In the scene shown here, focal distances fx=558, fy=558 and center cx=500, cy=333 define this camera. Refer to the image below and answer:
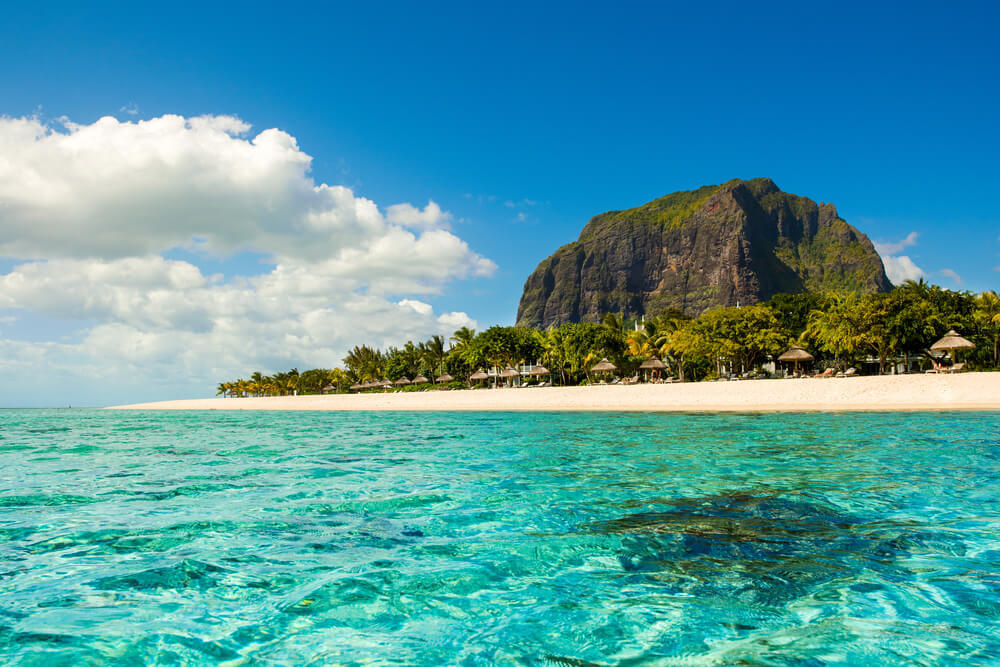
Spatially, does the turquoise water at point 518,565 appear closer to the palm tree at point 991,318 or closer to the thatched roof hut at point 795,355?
the thatched roof hut at point 795,355

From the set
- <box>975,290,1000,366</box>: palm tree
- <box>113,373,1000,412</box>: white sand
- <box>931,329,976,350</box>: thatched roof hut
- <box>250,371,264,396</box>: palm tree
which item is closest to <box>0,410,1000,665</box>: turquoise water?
<box>113,373,1000,412</box>: white sand

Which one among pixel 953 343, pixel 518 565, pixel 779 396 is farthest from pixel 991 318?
pixel 518 565

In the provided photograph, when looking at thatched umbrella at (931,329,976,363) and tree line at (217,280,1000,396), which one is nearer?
thatched umbrella at (931,329,976,363)

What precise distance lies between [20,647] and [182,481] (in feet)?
26.3

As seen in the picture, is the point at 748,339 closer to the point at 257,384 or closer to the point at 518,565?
the point at 518,565

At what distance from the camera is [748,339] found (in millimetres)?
53188

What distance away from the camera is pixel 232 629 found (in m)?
3.99

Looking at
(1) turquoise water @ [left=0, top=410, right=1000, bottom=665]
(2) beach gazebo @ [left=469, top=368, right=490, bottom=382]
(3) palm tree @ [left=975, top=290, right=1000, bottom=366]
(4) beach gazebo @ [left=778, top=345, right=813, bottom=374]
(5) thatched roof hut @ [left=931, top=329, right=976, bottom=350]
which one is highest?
(3) palm tree @ [left=975, top=290, right=1000, bottom=366]

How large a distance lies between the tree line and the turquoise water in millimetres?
42223

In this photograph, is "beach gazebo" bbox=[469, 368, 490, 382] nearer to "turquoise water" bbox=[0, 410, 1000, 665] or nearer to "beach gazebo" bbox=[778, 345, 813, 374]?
"beach gazebo" bbox=[778, 345, 813, 374]

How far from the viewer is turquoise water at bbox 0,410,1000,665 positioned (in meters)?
3.69

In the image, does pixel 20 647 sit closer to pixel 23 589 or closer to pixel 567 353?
pixel 23 589

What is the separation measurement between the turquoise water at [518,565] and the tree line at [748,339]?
139 ft

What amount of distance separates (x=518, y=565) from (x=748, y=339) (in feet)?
175
